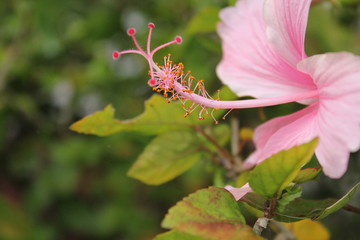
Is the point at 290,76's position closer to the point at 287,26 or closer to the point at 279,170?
the point at 287,26

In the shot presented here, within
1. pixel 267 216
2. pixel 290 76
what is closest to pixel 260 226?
pixel 267 216

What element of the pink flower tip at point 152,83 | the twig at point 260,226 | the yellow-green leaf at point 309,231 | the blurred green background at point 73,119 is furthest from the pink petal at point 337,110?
the blurred green background at point 73,119

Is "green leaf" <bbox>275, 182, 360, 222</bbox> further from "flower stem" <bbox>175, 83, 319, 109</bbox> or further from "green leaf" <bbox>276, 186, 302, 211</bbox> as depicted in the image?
"flower stem" <bbox>175, 83, 319, 109</bbox>

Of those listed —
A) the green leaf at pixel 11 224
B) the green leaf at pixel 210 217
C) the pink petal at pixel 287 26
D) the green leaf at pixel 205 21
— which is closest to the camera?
the green leaf at pixel 210 217

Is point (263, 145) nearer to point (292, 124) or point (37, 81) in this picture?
point (292, 124)

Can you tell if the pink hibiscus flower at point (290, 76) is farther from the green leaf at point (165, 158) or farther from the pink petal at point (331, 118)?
the green leaf at point (165, 158)

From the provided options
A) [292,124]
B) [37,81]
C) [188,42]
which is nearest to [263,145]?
[292,124]

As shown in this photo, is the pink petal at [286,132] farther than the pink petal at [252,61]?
No
